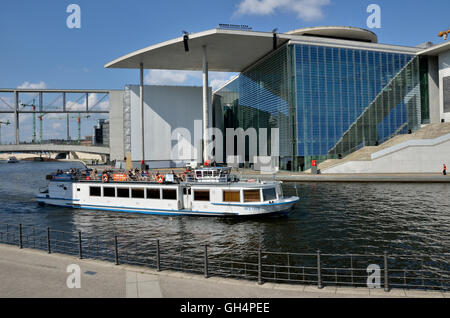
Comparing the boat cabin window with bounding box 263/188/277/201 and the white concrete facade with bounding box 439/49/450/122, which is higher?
the white concrete facade with bounding box 439/49/450/122

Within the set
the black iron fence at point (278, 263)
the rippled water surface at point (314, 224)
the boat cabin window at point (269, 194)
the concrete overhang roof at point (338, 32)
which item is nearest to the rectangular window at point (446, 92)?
the concrete overhang roof at point (338, 32)

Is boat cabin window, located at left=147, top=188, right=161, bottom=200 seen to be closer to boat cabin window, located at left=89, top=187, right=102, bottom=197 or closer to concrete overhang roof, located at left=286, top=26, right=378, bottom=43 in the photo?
boat cabin window, located at left=89, top=187, right=102, bottom=197

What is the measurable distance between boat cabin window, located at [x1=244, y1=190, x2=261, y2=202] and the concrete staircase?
30.7 meters

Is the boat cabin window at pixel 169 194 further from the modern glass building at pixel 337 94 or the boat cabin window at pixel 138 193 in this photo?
the modern glass building at pixel 337 94

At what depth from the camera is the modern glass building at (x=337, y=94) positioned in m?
60.3

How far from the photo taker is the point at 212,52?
67812 mm

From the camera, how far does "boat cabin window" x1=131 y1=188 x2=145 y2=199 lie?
3241cm

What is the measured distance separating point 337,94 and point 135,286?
5810 cm

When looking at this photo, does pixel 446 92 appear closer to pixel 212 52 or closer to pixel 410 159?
pixel 410 159

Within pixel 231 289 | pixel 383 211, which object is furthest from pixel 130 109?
pixel 231 289

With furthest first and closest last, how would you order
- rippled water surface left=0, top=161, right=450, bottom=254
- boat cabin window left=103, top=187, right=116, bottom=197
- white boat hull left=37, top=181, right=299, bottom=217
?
boat cabin window left=103, top=187, right=116, bottom=197
white boat hull left=37, top=181, right=299, bottom=217
rippled water surface left=0, top=161, right=450, bottom=254

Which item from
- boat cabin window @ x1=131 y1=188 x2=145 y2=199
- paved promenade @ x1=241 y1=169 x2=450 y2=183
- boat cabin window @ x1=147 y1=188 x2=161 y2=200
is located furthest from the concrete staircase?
boat cabin window @ x1=131 y1=188 x2=145 y2=199

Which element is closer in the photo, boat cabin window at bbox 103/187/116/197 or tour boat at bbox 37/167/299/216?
tour boat at bbox 37/167/299/216
